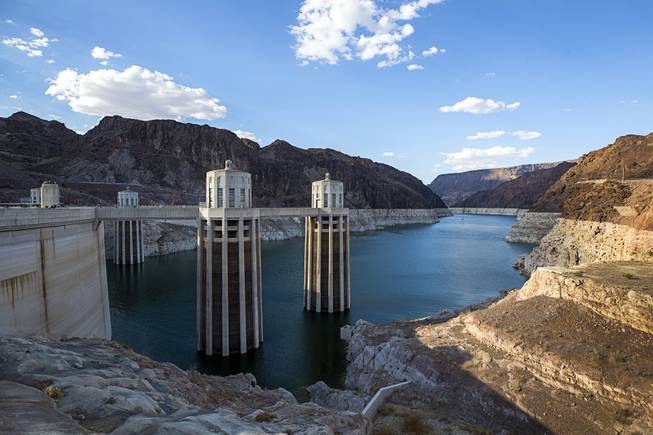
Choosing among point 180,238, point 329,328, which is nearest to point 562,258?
point 329,328

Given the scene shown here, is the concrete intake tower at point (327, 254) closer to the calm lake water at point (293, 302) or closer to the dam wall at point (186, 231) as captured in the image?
the calm lake water at point (293, 302)

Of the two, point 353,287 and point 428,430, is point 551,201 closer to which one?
point 353,287

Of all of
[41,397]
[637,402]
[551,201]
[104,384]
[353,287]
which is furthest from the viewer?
[551,201]

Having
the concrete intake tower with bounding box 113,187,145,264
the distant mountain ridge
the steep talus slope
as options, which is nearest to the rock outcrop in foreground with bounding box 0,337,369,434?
the concrete intake tower with bounding box 113,187,145,264

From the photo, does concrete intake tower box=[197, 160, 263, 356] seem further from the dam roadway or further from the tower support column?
the dam roadway

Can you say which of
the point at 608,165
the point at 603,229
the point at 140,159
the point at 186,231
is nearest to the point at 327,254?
the point at 603,229

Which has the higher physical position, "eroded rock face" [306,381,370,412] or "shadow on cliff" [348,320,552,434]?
"shadow on cliff" [348,320,552,434]

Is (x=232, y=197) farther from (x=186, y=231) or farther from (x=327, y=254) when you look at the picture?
(x=186, y=231)
